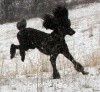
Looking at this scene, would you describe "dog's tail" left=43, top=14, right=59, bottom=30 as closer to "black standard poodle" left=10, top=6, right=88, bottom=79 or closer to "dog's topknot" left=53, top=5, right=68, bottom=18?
"black standard poodle" left=10, top=6, right=88, bottom=79

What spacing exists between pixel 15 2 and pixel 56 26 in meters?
30.4

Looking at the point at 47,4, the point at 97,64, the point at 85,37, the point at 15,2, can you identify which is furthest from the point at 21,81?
the point at 15,2

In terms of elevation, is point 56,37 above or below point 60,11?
below

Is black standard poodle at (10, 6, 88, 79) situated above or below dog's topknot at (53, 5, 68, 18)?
below

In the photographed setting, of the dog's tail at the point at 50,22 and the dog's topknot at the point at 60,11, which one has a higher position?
the dog's topknot at the point at 60,11

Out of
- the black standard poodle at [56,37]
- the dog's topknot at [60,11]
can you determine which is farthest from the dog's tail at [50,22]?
the dog's topknot at [60,11]

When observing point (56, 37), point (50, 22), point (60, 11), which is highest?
point (60, 11)

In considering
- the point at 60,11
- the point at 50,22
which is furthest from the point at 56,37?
the point at 60,11

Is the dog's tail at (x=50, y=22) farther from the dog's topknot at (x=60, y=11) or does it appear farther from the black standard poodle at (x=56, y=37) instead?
the dog's topknot at (x=60, y=11)

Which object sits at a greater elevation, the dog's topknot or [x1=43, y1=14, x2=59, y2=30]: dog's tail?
the dog's topknot

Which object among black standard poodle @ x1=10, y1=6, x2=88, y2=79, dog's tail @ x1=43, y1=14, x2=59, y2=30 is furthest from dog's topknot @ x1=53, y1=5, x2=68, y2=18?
dog's tail @ x1=43, y1=14, x2=59, y2=30

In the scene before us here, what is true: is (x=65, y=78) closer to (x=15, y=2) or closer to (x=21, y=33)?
(x=21, y=33)

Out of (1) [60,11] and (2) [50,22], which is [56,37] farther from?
(1) [60,11]

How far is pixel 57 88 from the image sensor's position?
5.72 m
